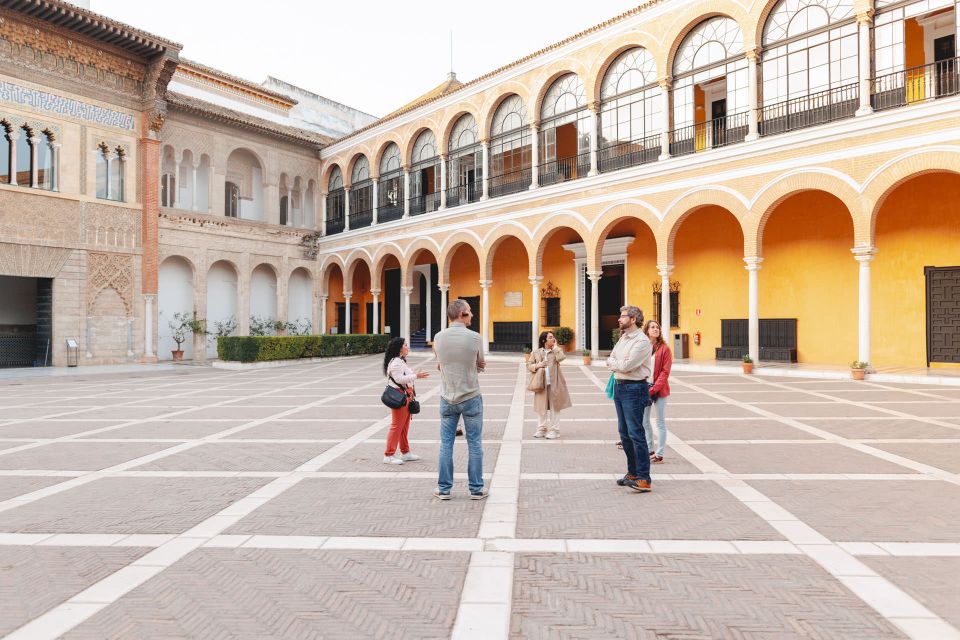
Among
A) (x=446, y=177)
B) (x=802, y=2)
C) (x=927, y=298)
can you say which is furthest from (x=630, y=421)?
(x=446, y=177)

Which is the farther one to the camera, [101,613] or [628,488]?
[628,488]

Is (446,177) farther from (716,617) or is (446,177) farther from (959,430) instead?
(716,617)

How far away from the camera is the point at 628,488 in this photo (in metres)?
5.64

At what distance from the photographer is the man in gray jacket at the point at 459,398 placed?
528 centimetres

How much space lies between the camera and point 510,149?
78.2ft

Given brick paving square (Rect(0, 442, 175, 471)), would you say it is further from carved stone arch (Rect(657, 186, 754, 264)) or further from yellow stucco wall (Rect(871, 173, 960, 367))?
yellow stucco wall (Rect(871, 173, 960, 367))

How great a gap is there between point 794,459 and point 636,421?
2.42m

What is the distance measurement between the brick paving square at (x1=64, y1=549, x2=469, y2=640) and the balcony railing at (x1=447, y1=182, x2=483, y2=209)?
73.2ft

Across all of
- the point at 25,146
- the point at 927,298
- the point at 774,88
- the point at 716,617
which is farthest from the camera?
the point at 25,146

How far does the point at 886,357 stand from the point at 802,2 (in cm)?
992

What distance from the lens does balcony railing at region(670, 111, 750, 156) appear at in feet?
58.2

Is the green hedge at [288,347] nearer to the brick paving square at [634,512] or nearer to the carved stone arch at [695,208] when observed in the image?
the carved stone arch at [695,208]

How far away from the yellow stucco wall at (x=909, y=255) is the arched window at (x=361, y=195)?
2120 cm

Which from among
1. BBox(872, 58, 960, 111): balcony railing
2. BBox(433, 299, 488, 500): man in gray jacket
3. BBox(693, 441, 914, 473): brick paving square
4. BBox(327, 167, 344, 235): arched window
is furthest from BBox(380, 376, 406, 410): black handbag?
BBox(327, 167, 344, 235): arched window
